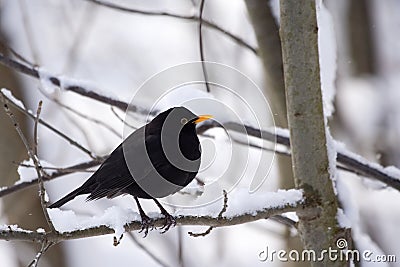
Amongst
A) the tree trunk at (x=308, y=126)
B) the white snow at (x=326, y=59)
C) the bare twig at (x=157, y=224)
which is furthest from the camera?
the white snow at (x=326, y=59)

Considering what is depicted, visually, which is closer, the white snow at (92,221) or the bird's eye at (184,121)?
the white snow at (92,221)

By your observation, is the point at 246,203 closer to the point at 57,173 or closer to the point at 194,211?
the point at 194,211

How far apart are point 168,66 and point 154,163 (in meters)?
4.29

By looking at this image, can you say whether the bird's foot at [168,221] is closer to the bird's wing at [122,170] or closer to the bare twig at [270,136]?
the bird's wing at [122,170]

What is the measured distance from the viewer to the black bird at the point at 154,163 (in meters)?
1.61

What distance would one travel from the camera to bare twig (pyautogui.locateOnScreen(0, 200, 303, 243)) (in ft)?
4.19

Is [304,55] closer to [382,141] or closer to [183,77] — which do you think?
[183,77]

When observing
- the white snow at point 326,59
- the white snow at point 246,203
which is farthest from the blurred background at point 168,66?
the white snow at point 246,203

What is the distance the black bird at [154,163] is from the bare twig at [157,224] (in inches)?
4.8

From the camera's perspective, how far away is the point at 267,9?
2.20 meters

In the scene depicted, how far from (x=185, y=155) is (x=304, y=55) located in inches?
14.8

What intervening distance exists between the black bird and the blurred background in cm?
39

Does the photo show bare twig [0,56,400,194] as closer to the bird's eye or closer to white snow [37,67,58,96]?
white snow [37,67,58,96]

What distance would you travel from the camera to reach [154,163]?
1608 millimetres
